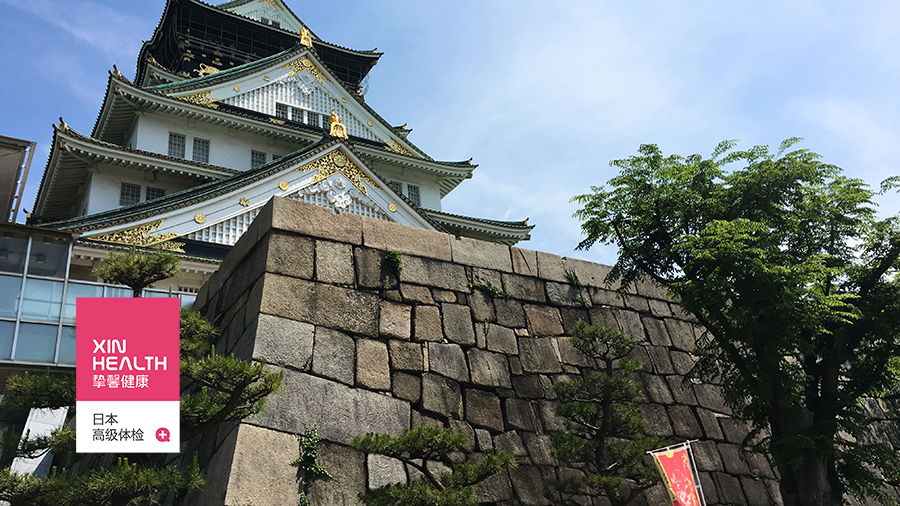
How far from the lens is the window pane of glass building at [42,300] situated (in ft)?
32.9

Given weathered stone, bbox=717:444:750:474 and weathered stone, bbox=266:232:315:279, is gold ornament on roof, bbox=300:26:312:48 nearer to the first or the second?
weathered stone, bbox=266:232:315:279

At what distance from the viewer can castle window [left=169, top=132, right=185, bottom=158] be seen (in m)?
21.2

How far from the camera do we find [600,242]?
8.84m

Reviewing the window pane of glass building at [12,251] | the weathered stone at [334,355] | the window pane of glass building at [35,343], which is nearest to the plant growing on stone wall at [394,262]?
the weathered stone at [334,355]

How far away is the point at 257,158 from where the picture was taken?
22531 millimetres

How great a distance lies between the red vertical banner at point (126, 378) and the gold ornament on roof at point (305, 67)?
19757 mm

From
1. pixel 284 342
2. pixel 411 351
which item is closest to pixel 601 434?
pixel 411 351

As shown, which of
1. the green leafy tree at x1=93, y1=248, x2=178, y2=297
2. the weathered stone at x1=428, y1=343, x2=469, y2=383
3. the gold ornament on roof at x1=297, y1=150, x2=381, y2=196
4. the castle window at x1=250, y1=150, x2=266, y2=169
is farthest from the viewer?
the castle window at x1=250, y1=150, x2=266, y2=169

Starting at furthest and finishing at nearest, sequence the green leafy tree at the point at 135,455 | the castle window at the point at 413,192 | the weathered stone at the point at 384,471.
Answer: the castle window at the point at 413,192 < the weathered stone at the point at 384,471 < the green leafy tree at the point at 135,455

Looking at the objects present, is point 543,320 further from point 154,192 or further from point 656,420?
point 154,192

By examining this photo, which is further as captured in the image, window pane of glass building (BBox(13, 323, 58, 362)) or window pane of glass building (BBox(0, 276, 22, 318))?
window pane of glass building (BBox(0, 276, 22, 318))

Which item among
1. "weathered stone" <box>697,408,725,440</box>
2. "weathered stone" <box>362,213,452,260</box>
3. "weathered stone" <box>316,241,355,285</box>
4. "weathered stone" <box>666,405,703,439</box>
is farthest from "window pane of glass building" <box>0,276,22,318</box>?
"weathered stone" <box>697,408,725,440</box>

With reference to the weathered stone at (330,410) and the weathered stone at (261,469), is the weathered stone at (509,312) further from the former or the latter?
the weathered stone at (261,469)

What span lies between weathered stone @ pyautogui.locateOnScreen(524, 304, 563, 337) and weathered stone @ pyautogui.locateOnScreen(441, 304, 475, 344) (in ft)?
2.98
